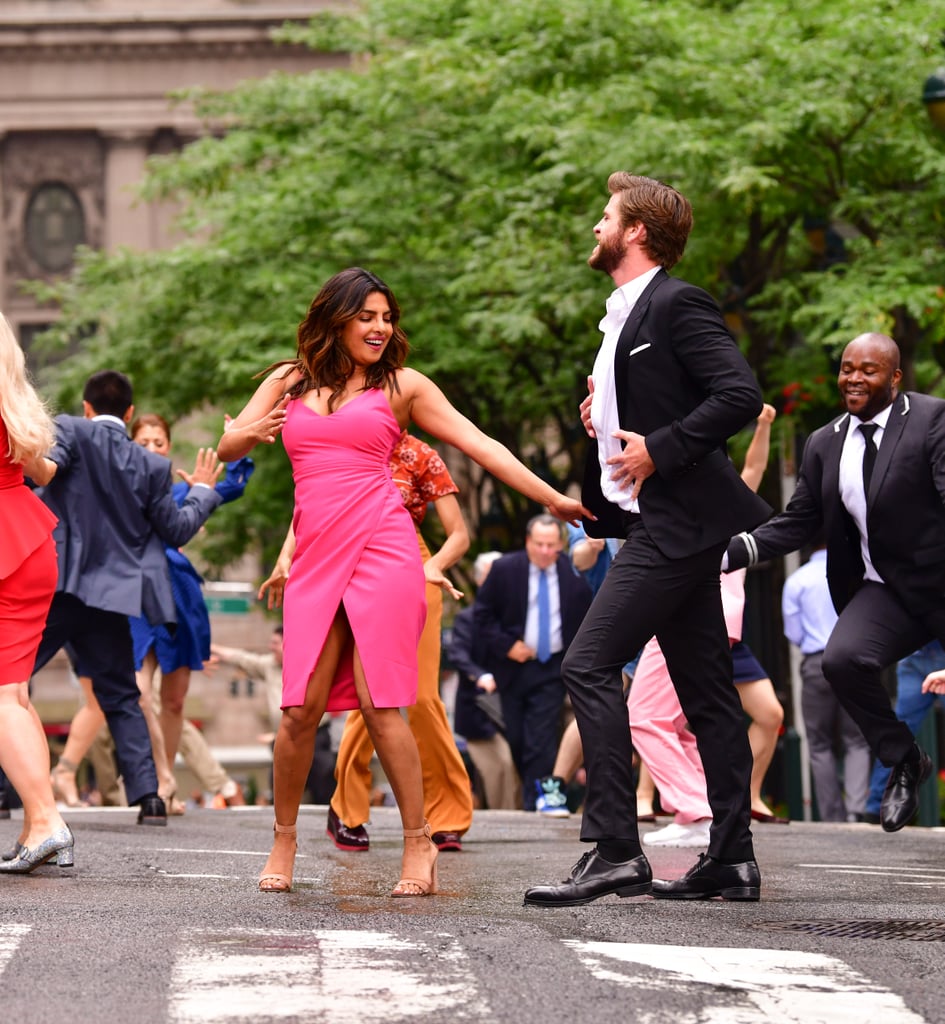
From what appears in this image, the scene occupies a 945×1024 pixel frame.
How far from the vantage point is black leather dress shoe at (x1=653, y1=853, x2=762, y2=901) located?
6.50 metres

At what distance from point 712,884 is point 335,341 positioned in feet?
6.67

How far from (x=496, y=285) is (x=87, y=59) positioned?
116 feet

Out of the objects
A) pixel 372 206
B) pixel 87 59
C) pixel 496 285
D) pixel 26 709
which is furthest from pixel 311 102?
pixel 87 59

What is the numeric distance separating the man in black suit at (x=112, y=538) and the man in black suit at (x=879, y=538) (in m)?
2.98

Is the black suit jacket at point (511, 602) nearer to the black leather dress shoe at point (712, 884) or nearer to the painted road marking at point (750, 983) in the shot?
the black leather dress shoe at point (712, 884)

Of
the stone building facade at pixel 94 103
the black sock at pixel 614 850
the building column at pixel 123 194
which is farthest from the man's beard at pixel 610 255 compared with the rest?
the building column at pixel 123 194

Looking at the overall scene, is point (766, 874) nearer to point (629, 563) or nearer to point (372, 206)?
point (629, 563)

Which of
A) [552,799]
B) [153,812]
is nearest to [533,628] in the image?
[552,799]

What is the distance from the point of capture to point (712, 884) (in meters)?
6.52

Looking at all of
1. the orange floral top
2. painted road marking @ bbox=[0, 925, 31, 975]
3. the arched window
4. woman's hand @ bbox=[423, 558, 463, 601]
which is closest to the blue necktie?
the orange floral top

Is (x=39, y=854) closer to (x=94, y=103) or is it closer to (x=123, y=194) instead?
(x=123, y=194)

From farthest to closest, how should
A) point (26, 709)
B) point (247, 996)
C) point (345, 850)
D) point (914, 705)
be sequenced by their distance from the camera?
point (914, 705) < point (345, 850) < point (26, 709) < point (247, 996)

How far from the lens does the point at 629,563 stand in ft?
21.0

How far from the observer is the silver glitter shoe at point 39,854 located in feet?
23.7
